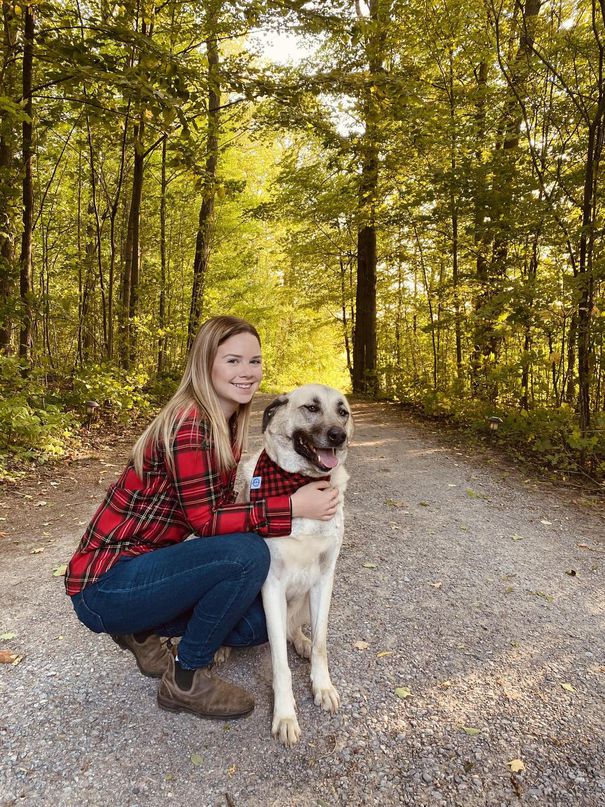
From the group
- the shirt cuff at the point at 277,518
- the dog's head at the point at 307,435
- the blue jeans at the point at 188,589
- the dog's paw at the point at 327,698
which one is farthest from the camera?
the dog's head at the point at 307,435

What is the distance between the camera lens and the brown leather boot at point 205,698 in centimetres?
208

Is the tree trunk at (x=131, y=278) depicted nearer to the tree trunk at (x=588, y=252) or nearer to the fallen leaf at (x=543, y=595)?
the tree trunk at (x=588, y=252)

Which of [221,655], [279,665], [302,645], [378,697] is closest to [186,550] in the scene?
[279,665]

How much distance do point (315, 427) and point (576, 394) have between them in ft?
19.2

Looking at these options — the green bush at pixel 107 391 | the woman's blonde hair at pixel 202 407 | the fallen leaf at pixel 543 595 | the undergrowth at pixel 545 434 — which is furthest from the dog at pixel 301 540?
the green bush at pixel 107 391

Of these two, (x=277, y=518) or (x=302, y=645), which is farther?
(x=302, y=645)

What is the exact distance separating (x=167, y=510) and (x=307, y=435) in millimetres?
697

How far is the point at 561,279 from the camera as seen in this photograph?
19.5ft

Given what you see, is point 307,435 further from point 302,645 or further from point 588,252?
point 588,252

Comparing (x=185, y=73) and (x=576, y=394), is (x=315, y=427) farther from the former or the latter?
(x=576, y=394)

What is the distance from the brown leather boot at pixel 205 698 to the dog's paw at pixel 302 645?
491 mm

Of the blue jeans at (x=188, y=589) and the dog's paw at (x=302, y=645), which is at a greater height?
the blue jeans at (x=188, y=589)

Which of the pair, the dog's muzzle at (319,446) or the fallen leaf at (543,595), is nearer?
the dog's muzzle at (319,446)

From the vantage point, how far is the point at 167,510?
81.8 inches
